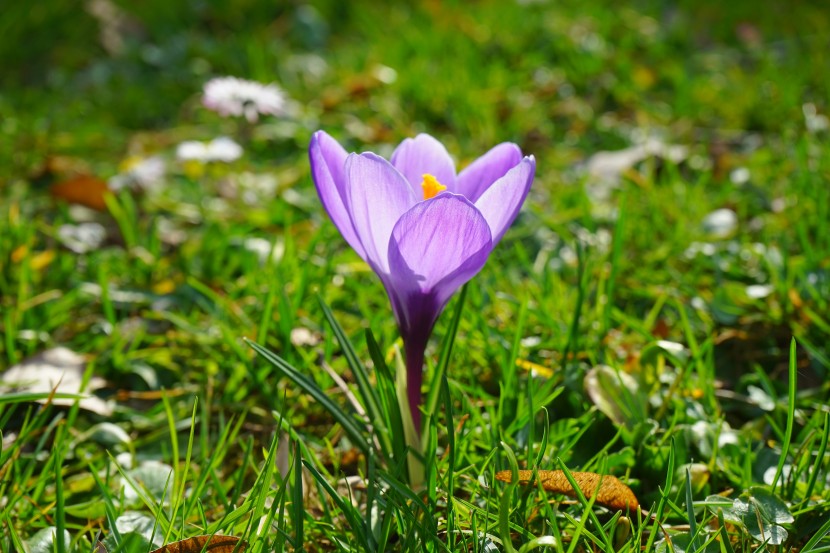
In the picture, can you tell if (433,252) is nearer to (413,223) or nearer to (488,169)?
(413,223)

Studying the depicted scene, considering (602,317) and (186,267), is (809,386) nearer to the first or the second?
(602,317)

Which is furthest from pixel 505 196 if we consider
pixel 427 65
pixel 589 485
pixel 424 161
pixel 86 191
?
pixel 427 65

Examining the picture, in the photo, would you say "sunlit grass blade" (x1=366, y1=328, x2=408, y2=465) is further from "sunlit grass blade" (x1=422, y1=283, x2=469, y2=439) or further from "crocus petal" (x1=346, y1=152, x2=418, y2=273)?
"crocus petal" (x1=346, y1=152, x2=418, y2=273)

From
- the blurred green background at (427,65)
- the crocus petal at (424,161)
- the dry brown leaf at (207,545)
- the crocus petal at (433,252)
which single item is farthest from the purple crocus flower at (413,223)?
the blurred green background at (427,65)

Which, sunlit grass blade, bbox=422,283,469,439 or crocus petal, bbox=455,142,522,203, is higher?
crocus petal, bbox=455,142,522,203

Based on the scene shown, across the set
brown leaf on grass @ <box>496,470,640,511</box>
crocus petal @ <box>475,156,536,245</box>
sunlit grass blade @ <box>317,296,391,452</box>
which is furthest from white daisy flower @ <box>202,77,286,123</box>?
brown leaf on grass @ <box>496,470,640,511</box>

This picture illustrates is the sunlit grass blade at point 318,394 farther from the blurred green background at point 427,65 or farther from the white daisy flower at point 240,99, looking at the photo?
the blurred green background at point 427,65
